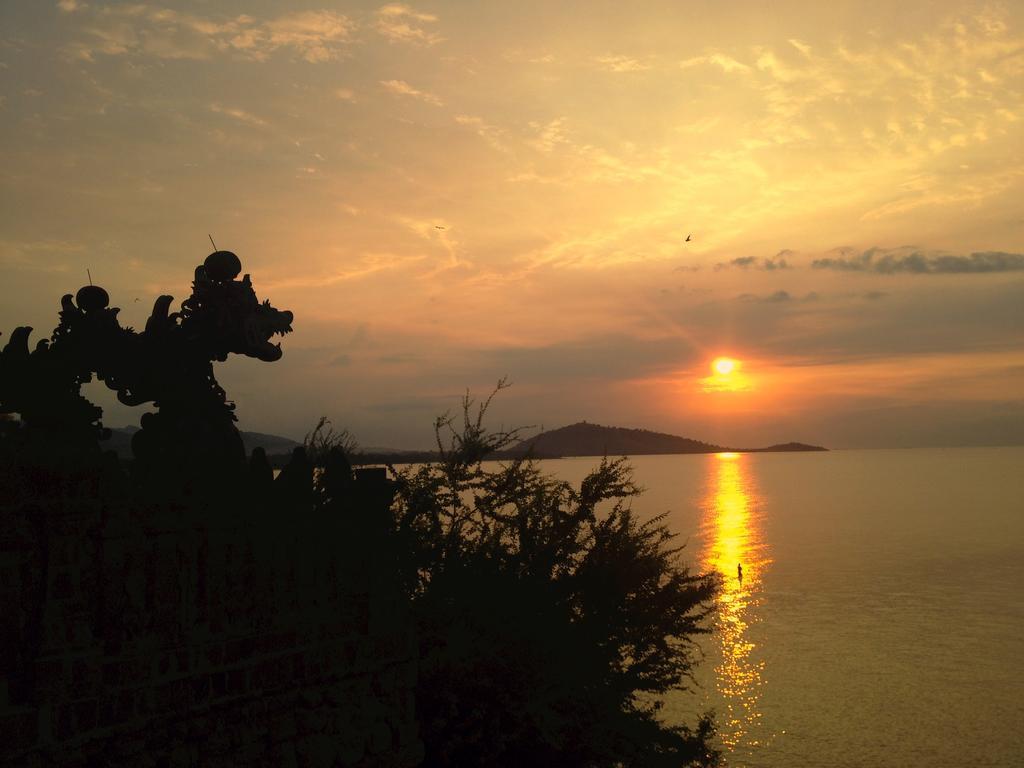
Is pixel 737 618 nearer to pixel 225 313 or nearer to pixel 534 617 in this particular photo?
pixel 534 617

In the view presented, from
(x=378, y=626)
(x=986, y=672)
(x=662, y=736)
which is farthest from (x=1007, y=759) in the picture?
(x=378, y=626)

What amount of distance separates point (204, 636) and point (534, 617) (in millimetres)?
7117

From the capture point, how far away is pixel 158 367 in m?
7.01

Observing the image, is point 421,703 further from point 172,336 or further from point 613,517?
point 613,517

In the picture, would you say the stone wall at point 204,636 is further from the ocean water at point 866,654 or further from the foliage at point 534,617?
the ocean water at point 866,654

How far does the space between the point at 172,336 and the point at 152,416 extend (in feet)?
2.22

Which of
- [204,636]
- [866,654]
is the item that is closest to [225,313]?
[204,636]

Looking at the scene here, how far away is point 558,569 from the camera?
15422 millimetres

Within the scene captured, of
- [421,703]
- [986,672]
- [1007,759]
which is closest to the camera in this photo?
[421,703]

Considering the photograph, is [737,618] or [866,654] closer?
[866,654]

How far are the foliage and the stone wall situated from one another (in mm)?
3851

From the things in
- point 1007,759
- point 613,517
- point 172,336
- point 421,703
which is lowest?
point 1007,759

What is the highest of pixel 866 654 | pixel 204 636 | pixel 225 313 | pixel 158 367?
pixel 225 313

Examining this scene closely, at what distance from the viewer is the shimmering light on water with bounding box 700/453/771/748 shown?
54250 mm
